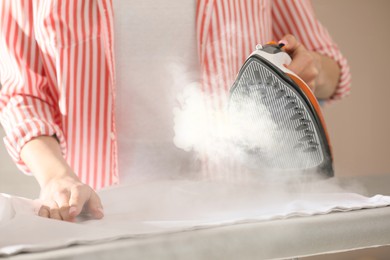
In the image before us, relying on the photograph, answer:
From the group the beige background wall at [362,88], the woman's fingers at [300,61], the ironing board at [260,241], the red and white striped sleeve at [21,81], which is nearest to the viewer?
the ironing board at [260,241]

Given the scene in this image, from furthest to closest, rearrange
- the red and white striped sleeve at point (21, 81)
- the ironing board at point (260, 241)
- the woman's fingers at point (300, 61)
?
1. the red and white striped sleeve at point (21, 81)
2. the woman's fingers at point (300, 61)
3. the ironing board at point (260, 241)

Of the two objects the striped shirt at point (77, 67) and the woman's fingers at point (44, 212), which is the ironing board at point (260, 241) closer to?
the woman's fingers at point (44, 212)

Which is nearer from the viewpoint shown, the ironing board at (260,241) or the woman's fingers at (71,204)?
the ironing board at (260,241)

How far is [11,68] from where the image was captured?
109cm

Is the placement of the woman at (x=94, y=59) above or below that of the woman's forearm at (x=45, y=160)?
above

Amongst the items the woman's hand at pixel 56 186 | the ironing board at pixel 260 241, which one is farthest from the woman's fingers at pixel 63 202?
the ironing board at pixel 260 241

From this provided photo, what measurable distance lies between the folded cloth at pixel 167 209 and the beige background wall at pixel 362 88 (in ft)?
4.56

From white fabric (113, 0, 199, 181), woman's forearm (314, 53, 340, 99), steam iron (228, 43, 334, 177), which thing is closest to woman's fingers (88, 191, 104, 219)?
steam iron (228, 43, 334, 177)

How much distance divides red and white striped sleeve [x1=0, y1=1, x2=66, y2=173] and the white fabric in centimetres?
14

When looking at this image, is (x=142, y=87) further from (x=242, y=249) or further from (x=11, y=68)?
(x=242, y=249)

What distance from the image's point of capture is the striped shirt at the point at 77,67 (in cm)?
107

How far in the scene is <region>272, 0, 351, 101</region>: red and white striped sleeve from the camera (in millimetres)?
1251

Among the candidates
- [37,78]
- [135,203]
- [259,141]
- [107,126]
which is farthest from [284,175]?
[37,78]

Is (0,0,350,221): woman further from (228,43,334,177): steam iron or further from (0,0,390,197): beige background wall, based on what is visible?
(0,0,390,197): beige background wall
